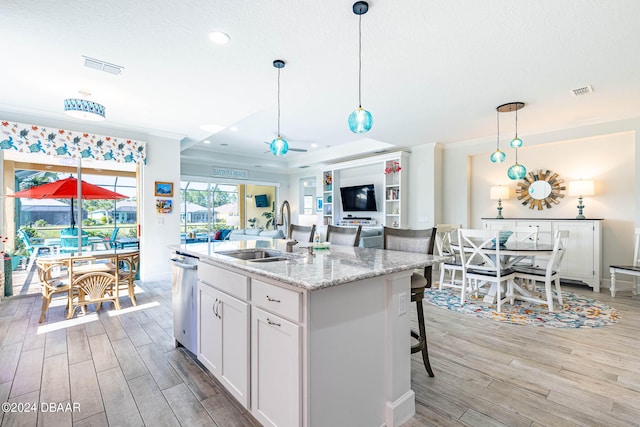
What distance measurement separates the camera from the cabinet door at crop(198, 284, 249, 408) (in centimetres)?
168

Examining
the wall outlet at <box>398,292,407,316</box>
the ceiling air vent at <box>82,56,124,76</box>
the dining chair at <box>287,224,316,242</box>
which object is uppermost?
the ceiling air vent at <box>82,56,124,76</box>

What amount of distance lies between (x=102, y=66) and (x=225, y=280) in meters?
2.54

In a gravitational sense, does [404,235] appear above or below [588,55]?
below

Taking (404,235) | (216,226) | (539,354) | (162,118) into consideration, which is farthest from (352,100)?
(216,226)

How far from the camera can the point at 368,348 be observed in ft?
5.06

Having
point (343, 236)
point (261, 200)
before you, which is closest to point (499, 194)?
point (343, 236)

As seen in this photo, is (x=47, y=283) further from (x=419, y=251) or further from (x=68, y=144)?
(x=419, y=251)

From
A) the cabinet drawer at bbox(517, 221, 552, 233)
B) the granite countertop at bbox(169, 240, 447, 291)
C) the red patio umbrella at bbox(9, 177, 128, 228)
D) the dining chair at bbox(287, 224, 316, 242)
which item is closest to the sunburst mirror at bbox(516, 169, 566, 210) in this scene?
the cabinet drawer at bbox(517, 221, 552, 233)

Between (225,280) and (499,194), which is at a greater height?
(499,194)

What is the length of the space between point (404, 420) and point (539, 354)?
60.5 inches

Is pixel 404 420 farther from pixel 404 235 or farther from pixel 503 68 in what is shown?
pixel 503 68

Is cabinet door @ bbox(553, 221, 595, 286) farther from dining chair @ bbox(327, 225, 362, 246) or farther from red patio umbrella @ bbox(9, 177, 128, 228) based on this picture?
red patio umbrella @ bbox(9, 177, 128, 228)

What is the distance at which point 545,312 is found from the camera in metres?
3.43

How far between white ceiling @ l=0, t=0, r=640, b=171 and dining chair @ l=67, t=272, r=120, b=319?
214 centimetres
